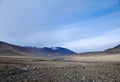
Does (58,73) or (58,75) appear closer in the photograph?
(58,75)

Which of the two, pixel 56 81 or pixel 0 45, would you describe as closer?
pixel 56 81

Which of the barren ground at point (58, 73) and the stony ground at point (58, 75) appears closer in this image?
the stony ground at point (58, 75)

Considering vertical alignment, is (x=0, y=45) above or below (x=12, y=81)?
above

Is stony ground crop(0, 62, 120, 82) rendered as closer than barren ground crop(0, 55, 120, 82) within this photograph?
Yes

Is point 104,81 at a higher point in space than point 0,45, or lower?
lower

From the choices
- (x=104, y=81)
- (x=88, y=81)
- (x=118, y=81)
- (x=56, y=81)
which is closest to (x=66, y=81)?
(x=56, y=81)

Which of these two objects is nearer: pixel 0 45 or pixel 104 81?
pixel 104 81

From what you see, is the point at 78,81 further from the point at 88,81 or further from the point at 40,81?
the point at 40,81

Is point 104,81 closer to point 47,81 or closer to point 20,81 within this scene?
point 47,81

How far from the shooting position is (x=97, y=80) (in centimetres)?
1870

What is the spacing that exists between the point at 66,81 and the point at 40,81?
8.11ft

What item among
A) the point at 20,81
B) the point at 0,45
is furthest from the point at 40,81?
the point at 0,45

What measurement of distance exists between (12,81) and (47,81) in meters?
3.34

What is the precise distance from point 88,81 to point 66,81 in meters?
2.07
